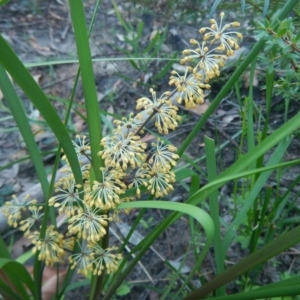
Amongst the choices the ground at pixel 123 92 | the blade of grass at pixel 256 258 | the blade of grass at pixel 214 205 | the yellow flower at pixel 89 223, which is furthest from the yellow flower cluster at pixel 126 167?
the ground at pixel 123 92

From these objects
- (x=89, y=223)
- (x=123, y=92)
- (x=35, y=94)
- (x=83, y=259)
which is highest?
(x=35, y=94)

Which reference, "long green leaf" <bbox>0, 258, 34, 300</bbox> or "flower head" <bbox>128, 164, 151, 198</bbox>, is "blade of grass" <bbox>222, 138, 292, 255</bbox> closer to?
"flower head" <bbox>128, 164, 151, 198</bbox>

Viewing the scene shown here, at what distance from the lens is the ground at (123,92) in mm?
1508

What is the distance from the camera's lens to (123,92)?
2211mm

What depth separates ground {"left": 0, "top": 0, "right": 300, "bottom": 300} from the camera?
59.4 inches

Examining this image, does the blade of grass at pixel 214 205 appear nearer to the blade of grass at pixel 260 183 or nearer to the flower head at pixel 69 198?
the blade of grass at pixel 260 183

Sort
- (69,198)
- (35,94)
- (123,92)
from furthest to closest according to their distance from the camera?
(123,92), (69,198), (35,94)

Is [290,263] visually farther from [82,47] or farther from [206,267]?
[82,47]

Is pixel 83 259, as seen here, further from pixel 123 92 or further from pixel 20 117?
pixel 123 92

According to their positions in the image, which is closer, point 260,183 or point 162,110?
point 162,110

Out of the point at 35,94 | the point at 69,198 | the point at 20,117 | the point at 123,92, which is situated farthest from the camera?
the point at 123,92

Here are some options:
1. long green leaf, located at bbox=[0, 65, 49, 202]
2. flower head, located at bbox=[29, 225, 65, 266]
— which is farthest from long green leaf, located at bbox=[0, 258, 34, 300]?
long green leaf, located at bbox=[0, 65, 49, 202]

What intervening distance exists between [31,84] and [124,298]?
0.87m

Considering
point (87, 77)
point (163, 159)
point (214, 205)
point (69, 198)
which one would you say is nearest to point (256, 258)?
point (214, 205)
